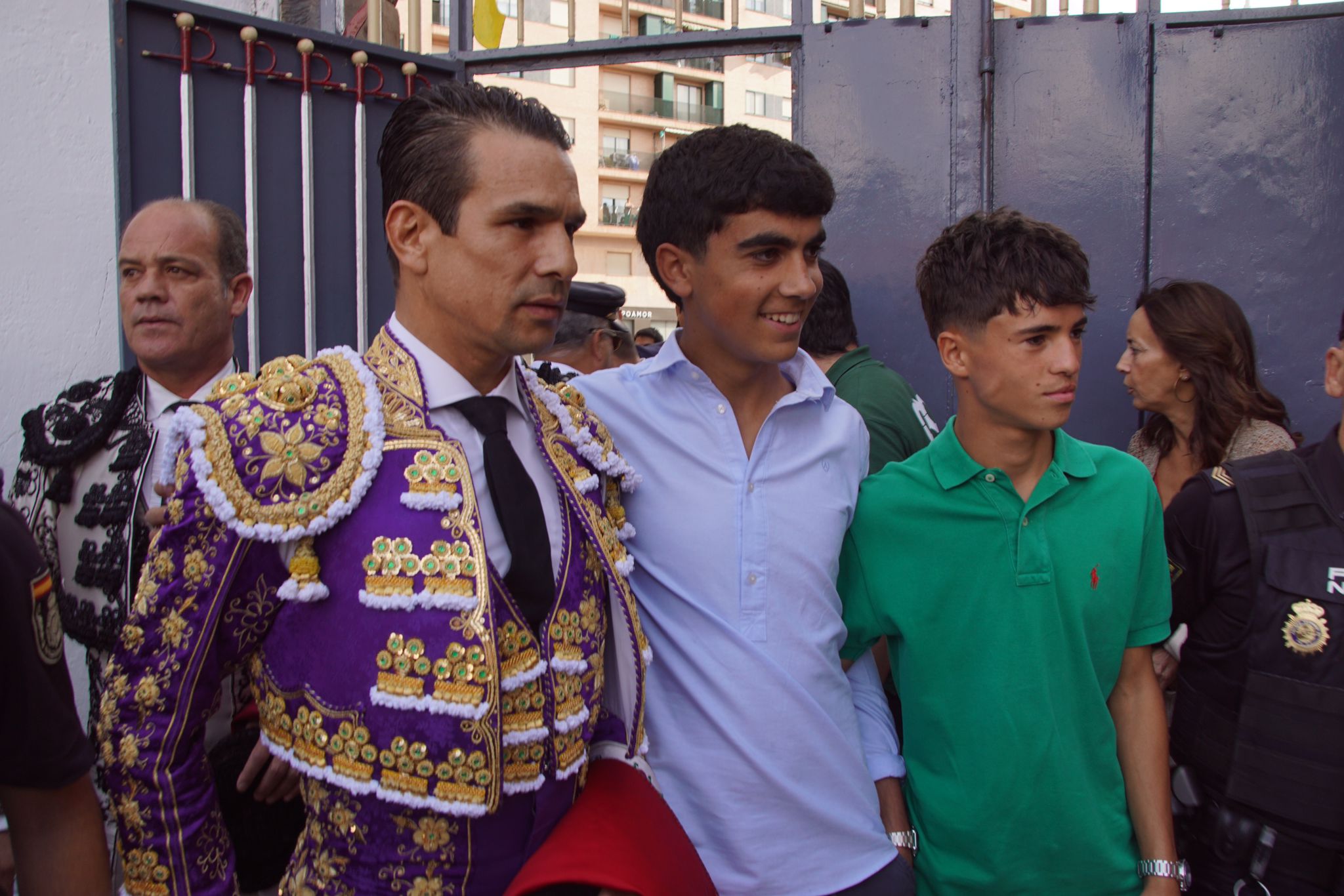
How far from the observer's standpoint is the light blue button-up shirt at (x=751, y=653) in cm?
175

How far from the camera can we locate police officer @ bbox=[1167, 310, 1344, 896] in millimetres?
1873

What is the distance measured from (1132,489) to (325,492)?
147 cm

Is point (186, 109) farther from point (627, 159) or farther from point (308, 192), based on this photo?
point (627, 159)

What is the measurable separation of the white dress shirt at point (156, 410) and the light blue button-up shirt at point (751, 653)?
1.08 metres

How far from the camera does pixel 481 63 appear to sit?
405 cm

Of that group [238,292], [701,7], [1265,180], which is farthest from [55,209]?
[701,7]

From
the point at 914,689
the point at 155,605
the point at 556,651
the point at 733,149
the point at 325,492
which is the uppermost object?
the point at 733,149

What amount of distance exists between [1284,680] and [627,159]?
38108 millimetres

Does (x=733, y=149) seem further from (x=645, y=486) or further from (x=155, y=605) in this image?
(x=155, y=605)

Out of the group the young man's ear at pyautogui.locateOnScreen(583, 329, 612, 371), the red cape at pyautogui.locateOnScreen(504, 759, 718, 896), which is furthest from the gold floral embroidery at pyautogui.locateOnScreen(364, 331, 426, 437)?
the young man's ear at pyautogui.locateOnScreen(583, 329, 612, 371)

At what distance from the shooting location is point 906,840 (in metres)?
1.90

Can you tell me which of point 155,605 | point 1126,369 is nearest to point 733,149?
point 155,605

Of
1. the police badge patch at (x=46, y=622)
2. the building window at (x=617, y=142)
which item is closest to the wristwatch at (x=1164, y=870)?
the police badge patch at (x=46, y=622)

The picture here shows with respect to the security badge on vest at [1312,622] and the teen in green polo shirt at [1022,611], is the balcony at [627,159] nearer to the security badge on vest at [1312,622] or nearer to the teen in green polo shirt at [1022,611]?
the teen in green polo shirt at [1022,611]
